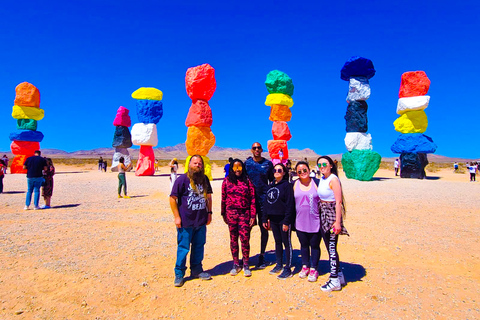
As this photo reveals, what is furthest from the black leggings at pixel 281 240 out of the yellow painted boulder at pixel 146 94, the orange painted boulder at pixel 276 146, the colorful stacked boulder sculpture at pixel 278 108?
the yellow painted boulder at pixel 146 94

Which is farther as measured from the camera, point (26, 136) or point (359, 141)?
point (26, 136)

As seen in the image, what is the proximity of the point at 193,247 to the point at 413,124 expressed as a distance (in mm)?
16357

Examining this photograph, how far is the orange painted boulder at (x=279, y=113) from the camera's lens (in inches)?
661

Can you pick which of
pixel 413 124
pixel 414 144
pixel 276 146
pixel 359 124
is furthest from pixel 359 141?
pixel 276 146

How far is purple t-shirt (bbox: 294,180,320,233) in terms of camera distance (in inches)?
140

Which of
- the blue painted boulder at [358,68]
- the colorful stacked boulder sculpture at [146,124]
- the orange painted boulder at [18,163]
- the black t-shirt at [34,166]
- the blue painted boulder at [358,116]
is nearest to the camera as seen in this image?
the black t-shirt at [34,166]

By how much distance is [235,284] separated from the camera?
3611mm

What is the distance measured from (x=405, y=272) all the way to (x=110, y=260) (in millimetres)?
4043

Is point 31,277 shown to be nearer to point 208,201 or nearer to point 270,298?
point 208,201

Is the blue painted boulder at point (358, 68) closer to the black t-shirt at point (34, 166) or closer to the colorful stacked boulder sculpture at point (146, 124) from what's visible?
the colorful stacked boulder sculpture at point (146, 124)

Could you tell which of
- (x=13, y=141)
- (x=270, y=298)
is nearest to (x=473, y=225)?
(x=270, y=298)

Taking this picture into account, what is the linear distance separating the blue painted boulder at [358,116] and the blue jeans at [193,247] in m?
14.2

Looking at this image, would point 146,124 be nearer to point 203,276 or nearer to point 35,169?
point 35,169

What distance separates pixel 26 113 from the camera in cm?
1950
